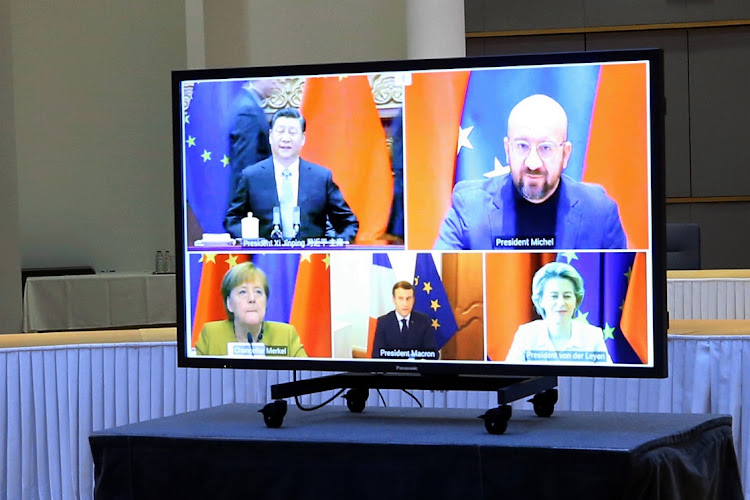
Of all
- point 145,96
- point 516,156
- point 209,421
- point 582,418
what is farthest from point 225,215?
point 145,96

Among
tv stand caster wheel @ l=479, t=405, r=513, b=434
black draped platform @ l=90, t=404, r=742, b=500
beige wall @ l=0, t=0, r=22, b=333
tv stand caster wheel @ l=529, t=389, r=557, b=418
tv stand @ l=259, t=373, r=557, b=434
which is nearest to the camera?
black draped platform @ l=90, t=404, r=742, b=500

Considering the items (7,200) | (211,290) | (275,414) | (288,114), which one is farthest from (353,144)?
(7,200)

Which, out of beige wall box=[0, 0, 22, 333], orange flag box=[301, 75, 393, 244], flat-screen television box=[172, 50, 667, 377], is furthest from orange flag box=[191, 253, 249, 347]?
beige wall box=[0, 0, 22, 333]

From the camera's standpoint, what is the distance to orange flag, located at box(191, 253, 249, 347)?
2023 mm

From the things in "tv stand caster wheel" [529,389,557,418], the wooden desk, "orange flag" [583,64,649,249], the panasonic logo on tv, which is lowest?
the wooden desk

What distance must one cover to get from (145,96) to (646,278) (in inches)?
328

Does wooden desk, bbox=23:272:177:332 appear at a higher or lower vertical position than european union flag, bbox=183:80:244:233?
lower

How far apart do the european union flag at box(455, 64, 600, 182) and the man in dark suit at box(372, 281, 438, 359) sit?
213 mm

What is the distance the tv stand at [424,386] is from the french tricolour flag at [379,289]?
8cm

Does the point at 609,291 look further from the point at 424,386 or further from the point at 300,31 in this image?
the point at 300,31

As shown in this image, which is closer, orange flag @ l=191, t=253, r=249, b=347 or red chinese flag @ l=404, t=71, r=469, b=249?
red chinese flag @ l=404, t=71, r=469, b=249

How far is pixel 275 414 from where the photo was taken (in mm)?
A: 1878

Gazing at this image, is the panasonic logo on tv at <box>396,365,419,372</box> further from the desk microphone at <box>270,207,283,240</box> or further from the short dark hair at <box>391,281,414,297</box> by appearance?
the desk microphone at <box>270,207,283,240</box>

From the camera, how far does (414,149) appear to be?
1.92 metres
